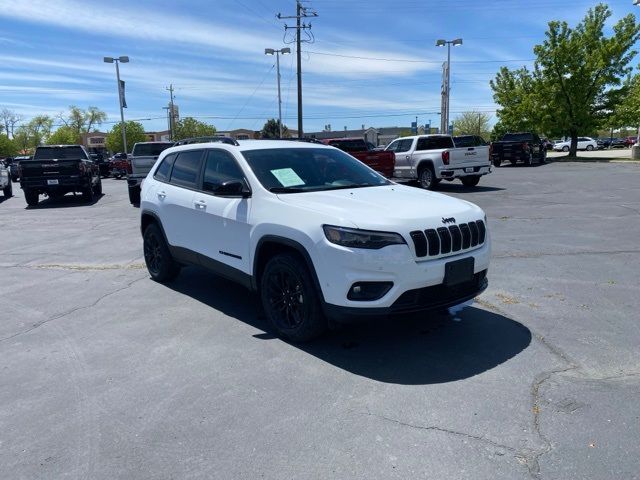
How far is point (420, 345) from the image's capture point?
454 cm

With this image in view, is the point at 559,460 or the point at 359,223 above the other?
the point at 359,223

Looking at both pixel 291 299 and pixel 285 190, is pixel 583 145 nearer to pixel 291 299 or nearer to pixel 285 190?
pixel 285 190

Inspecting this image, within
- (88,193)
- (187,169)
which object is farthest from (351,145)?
(187,169)

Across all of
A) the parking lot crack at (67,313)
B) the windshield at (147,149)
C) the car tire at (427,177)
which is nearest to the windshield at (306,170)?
the parking lot crack at (67,313)

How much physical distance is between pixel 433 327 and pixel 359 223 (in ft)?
5.11

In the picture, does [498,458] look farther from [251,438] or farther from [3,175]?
[3,175]

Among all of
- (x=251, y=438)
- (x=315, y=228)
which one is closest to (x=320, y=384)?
(x=251, y=438)

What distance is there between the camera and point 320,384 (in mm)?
3852

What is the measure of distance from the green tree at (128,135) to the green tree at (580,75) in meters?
80.1

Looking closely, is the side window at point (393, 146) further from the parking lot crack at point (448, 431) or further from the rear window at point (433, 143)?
the parking lot crack at point (448, 431)

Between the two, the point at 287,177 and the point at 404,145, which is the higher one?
the point at 404,145

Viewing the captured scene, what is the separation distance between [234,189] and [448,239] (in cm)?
198

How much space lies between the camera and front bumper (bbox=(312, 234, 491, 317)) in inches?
155

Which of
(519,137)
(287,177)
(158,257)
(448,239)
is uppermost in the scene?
(519,137)
